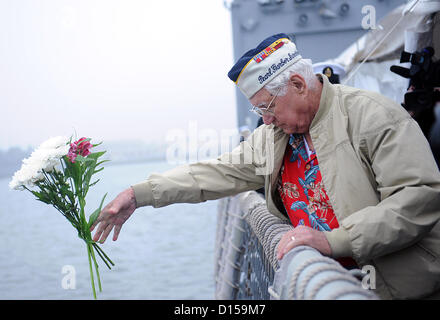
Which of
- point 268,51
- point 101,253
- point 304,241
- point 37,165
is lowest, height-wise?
point 101,253

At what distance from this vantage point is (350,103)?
176cm

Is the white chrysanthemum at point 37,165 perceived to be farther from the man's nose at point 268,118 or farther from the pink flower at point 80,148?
the man's nose at point 268,118

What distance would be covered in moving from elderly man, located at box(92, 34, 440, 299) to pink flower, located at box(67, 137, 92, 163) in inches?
12.5

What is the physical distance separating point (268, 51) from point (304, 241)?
35.6 inches

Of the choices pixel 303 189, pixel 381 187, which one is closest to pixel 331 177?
pixel 381 187

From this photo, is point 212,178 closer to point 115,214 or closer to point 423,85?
point 115,214

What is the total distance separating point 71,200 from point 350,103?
1.11 meters

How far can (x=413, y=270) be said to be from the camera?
5.11 feet

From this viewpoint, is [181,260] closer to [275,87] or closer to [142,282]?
[142,282]

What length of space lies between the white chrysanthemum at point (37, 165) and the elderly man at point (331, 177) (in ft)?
1.21

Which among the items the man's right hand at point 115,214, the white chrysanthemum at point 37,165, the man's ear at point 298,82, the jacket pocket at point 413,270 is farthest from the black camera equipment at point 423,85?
the white chrysanthemum at point 37,165

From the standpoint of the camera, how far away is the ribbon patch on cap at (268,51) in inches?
75.5

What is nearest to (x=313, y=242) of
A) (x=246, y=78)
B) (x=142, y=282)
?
(x=246, y=78)

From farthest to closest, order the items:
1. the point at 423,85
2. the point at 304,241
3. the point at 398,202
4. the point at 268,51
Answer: the point at 423,85
the point at 268,51
the point at 398,202
the point at 304,241
